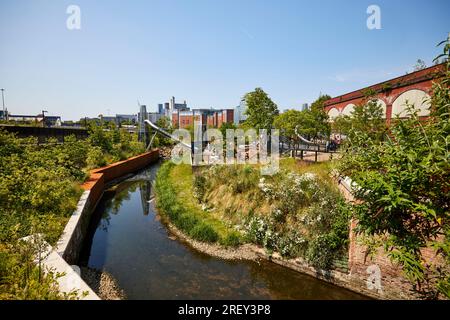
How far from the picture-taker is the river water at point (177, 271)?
712 centimetres

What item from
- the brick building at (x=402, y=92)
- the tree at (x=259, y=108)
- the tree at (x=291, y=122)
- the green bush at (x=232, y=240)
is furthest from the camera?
the tree at (x=259, y=108)

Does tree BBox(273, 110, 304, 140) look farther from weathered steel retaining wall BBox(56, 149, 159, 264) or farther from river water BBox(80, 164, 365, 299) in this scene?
weathered steel retaining wall BBox(56, 149, 159, 264)

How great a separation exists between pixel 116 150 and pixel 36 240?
1856 centimetres

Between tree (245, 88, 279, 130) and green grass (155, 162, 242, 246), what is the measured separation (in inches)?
285

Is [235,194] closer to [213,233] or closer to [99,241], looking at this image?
[213,233]

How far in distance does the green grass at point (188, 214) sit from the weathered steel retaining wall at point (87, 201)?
353cm

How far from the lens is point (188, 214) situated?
1131cm

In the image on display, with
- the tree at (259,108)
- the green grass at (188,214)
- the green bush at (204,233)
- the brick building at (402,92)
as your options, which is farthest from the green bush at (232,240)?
the tree at (259,108)

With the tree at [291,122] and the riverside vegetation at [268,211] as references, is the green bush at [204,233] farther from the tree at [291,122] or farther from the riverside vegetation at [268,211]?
the tree at [291,122]

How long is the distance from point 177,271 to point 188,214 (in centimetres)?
344

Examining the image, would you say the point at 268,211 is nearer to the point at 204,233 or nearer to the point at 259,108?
the point at 204,233

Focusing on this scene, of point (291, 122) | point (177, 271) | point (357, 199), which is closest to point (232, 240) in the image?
point (177, 271)

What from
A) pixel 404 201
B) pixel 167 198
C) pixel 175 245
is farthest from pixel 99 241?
pixel 404 201
